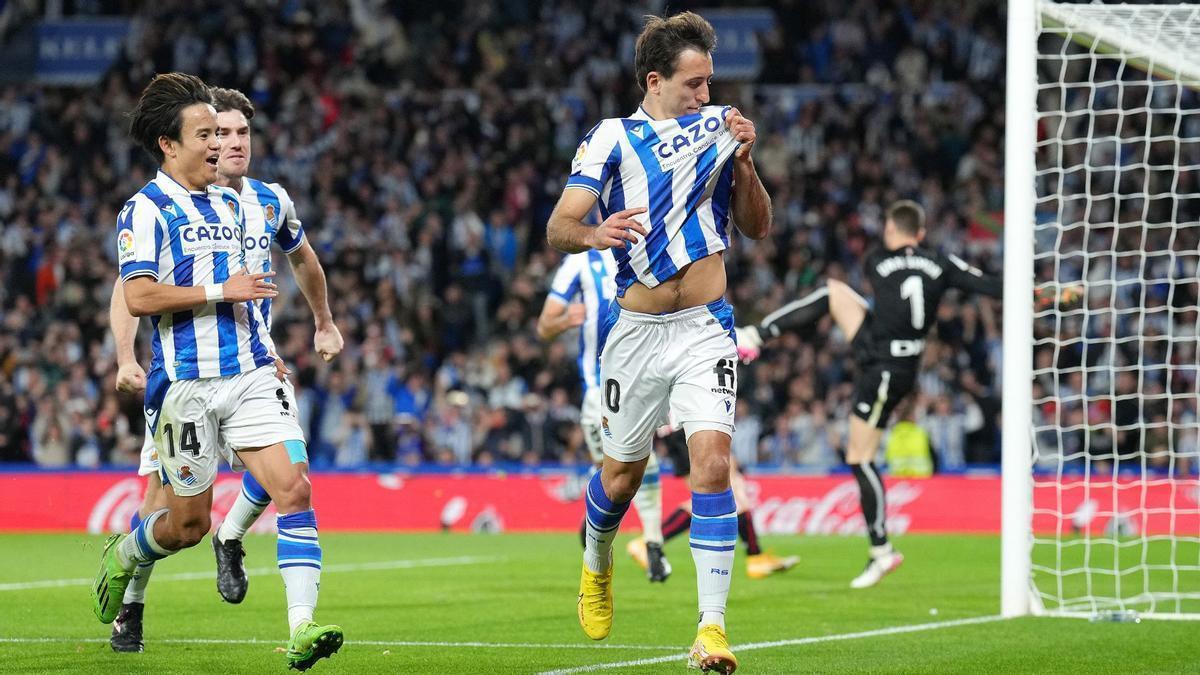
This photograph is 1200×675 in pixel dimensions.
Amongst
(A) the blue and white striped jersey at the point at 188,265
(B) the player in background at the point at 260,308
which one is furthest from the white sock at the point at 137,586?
(A) the blue and white striped jersey at the point at 188,265

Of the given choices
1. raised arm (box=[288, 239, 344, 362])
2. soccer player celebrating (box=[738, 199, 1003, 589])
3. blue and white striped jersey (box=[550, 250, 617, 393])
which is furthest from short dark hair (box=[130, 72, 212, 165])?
soccer player celebrating (box=[738, 199, 1003, 589])

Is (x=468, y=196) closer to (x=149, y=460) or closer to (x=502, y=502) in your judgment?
(x=502, y=502)

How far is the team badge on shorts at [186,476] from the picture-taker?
263 inches

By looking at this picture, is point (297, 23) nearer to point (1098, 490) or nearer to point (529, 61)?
point (529, 61)

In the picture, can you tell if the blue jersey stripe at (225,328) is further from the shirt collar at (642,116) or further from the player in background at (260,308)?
the shirt collar at (642,116)

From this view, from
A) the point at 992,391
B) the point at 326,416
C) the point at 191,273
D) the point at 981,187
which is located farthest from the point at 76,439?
the point at 191,273

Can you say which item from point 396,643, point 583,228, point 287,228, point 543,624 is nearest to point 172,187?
point 287,228

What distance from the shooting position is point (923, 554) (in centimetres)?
1462

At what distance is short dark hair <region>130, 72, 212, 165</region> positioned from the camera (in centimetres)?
669

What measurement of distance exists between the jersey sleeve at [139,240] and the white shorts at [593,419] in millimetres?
4647

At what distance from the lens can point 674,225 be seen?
664 cm

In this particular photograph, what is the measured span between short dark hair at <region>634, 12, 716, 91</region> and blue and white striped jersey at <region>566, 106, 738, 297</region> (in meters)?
0.22

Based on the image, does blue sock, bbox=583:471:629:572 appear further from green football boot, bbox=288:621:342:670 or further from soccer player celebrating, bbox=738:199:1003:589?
soccer player celebrating, bbox=738:199:1003:589

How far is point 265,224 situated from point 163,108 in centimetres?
66
